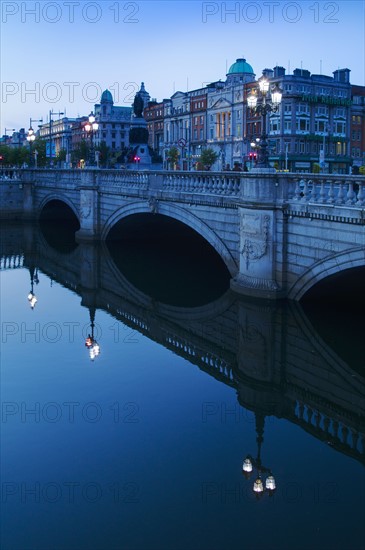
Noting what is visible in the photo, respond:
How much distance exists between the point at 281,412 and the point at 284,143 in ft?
223

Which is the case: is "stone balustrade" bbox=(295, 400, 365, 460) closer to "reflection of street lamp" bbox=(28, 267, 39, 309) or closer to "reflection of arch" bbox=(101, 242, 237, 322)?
"reflection of arch" bbox=(101, 242, 237, 322)

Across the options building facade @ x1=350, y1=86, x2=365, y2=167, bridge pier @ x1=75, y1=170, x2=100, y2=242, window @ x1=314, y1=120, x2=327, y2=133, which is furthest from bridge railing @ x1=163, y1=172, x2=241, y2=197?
building facade @ x1=350, y1=86, x2=365, y2=167

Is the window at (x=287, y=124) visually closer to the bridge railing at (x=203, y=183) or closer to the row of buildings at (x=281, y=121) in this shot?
the row of buildings at (x=281, y=121)

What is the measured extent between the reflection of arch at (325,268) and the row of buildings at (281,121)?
47023mm

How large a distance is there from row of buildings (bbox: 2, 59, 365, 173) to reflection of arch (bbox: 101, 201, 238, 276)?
32717 millimetres

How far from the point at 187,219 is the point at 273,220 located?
7.21 metres

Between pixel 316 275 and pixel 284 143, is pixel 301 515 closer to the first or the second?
pixel 316 275

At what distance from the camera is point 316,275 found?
771 inches

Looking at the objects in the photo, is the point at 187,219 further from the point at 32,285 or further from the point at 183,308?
the point at 32,285

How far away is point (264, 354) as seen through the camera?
→ 706 inches

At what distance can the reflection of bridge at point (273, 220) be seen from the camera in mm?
18094

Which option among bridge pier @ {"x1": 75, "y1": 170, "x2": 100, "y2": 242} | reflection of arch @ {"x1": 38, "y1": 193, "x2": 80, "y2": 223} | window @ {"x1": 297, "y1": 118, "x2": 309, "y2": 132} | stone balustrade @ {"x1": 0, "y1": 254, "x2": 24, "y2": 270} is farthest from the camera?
window @ {"x1": 297, "y1": 118, "x2": 309, "y2": 132}

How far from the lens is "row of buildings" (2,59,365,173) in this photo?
3118 inches

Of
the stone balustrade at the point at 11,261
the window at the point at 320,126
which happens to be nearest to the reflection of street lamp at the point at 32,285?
the stone balustrade at the point at 11,261
